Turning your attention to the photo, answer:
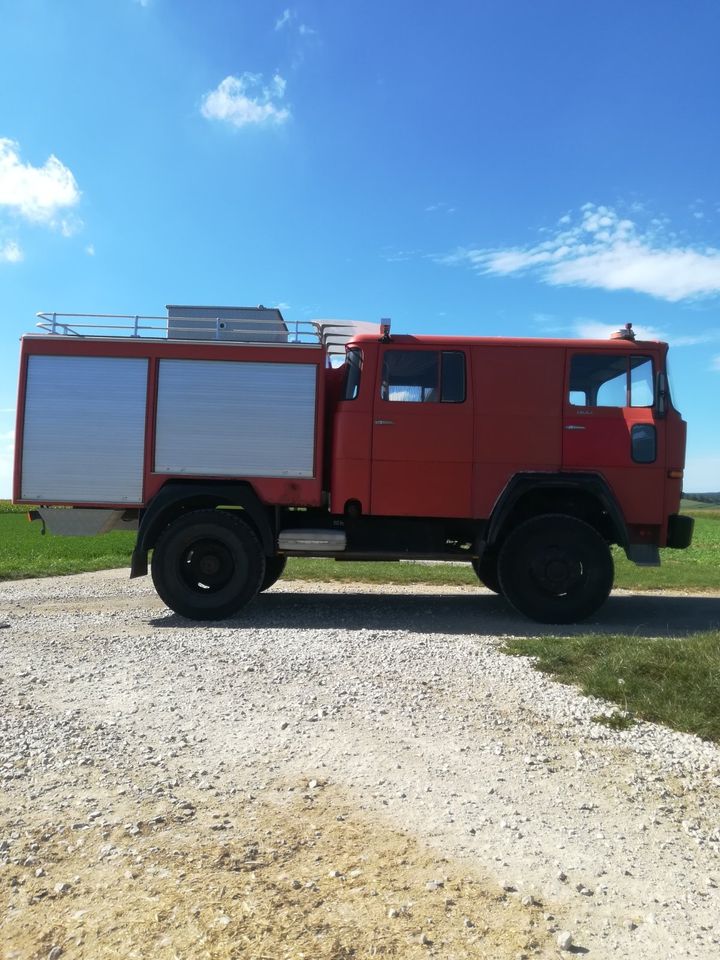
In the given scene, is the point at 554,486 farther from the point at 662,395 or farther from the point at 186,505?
the point at 186,505

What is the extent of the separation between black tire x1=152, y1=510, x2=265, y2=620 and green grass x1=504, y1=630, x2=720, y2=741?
10.7 feet

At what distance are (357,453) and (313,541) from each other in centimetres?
119

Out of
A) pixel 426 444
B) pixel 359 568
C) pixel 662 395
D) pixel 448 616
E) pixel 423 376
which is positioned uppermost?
pixel 423 376

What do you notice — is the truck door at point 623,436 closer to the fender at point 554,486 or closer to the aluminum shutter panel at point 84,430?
the fender at point 554,486

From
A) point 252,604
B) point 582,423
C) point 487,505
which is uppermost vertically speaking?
point 582,423

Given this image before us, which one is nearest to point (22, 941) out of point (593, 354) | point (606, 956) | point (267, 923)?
point (267, 923)

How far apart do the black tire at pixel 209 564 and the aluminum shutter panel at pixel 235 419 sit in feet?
2.09

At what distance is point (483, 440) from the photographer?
8.09m

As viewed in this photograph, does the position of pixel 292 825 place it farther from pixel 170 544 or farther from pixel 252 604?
pixel 252 604

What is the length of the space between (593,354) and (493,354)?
1.20m

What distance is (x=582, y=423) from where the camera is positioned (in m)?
8.11

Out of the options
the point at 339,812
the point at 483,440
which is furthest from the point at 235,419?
the point at 339,812

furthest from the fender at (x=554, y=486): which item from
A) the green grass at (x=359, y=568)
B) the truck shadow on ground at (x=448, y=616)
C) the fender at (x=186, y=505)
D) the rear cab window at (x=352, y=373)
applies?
the green grass at (x=359, y=568)

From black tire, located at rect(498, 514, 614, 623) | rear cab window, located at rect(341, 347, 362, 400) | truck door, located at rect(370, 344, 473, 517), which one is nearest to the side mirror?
black tire, located at rect(498, 514, 614, 623)
